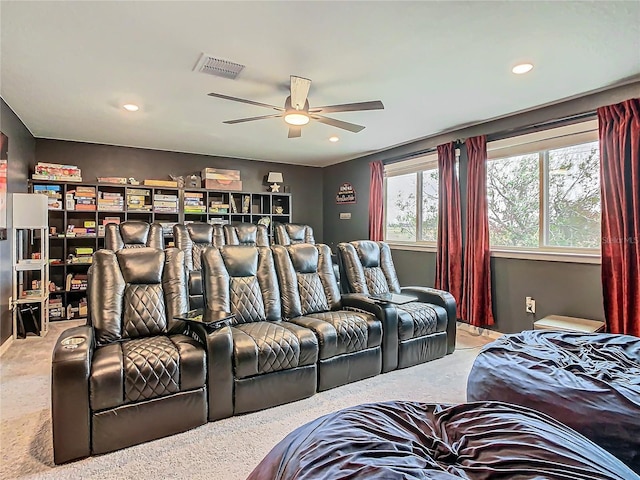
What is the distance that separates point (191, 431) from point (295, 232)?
3.85 metres

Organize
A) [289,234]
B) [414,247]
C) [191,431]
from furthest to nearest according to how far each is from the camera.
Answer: [289,234]
[414,247]
[191,431]

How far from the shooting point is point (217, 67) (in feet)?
9.52

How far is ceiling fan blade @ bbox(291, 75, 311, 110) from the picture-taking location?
2.96m

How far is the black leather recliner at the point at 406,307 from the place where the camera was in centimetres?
340

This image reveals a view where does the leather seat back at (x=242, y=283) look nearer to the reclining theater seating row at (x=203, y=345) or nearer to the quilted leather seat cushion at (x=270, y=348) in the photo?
the reclining theater seating row at (x=203, y=345)

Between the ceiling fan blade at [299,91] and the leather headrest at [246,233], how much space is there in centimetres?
248

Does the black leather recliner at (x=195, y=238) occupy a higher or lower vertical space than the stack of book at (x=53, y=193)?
lower

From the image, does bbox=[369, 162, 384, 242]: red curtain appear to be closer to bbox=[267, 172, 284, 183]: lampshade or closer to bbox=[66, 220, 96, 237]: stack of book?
bbox=[267, 172, 284, 183]: lampshade

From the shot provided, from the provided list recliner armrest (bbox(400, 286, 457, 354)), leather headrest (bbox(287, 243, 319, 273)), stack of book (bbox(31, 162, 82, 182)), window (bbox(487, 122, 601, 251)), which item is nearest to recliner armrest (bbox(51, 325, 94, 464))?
leather headrest (bbox(287, 243, 319, 273))

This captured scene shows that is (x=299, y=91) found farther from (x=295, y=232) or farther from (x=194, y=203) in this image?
(x=194, y=203)

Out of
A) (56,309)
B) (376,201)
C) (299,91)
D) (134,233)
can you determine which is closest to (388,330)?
(299,91)

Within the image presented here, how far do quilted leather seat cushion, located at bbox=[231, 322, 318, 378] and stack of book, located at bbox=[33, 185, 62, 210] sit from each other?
13.1 ft

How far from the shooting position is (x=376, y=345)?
10.4 feet

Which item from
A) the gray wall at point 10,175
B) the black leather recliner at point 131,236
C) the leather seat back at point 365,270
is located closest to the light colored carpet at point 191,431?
the gray wall at point 10,175
